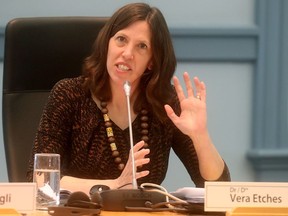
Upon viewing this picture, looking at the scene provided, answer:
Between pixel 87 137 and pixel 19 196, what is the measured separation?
869mm

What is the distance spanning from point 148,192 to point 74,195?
21 cm

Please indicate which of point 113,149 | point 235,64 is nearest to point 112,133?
point 113,149

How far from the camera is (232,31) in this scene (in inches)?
121

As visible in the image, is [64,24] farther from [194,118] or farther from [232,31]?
[232,31]

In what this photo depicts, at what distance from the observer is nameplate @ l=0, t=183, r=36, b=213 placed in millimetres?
1419

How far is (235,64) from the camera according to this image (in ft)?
Result: 10.2

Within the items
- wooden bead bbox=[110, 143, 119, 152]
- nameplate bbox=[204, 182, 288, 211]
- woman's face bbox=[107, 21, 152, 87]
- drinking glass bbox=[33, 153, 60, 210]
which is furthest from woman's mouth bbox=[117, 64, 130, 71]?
nameplate bbox=[204, 182, 288, 211]

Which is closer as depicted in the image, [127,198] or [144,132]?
[127,198]

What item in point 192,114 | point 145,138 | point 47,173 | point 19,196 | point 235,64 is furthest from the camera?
point 235,64

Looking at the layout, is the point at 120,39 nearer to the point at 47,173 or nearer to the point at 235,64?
the point at 47,173

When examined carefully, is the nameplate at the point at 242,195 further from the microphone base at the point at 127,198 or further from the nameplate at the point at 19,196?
the nameplate at the point at 19,196

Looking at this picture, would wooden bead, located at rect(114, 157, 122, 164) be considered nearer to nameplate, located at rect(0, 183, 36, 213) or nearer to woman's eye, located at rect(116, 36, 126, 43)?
woman's eye, located at rect(116, 36, 126, 43)

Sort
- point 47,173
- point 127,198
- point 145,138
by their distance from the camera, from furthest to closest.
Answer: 1. point 145,138
2. point 47,173
3. point 127,198

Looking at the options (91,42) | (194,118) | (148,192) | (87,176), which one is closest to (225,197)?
(148,192)
